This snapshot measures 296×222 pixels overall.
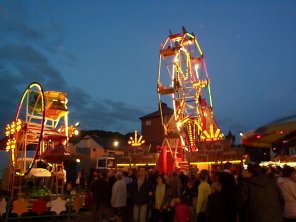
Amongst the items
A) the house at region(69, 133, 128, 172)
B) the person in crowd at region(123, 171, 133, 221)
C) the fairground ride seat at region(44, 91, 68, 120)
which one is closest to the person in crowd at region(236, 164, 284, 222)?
the person in crowd at region(123, 171, 133, 221)

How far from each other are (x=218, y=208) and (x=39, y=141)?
370 inches

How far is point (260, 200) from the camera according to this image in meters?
5.53

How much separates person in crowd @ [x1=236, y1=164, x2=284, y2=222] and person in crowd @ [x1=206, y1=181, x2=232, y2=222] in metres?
0.52

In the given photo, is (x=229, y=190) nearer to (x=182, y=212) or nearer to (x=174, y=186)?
(x=182, y=212)

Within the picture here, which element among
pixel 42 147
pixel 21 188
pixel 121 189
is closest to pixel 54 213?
pixel 21 188

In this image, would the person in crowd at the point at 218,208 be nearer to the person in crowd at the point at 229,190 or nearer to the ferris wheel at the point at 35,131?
the person in crowd at the point at 229,190

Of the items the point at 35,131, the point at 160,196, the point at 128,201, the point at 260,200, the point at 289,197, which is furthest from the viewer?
the point at 35,131

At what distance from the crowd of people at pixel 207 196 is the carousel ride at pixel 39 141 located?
3906 millimetres

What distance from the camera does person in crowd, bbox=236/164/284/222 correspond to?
18.0ft

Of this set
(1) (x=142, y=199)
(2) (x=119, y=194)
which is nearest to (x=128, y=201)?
(2) (x=119, y=194)

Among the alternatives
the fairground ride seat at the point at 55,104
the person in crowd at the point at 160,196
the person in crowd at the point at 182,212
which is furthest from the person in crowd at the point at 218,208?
the fairground ride seat at the point at 55,104

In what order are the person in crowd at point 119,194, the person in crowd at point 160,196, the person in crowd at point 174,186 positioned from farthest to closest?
the person in crowd at point 119,194, the person in crowd at point 174,186, the person in crowd at point 160,196

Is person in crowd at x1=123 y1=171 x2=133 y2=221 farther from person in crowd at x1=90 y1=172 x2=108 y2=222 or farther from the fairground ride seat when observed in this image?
the fairground ride seat

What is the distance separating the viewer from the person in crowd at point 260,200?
550 centimetres
